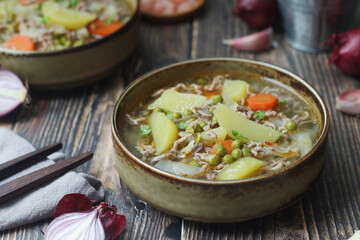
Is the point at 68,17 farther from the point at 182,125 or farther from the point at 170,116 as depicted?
the point at 182,125

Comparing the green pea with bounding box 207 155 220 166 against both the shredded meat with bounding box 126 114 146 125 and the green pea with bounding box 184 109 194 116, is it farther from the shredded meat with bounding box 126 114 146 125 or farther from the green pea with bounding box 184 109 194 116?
the shredded meat with bounding box 126 114 146 125

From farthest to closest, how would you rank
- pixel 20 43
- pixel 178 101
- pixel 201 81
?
pixel 20 43
pixel 201 81
pixel 178 101

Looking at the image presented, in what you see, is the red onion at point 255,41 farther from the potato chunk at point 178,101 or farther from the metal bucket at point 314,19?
the potato chunk at point 178,101

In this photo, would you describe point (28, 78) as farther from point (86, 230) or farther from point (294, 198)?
point (294, 198)

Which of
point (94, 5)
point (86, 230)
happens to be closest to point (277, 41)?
point (94, 5)

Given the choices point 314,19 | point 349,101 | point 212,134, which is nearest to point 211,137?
point 212,134

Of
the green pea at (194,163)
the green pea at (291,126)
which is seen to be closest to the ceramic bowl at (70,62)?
the green pea at (194,163)
